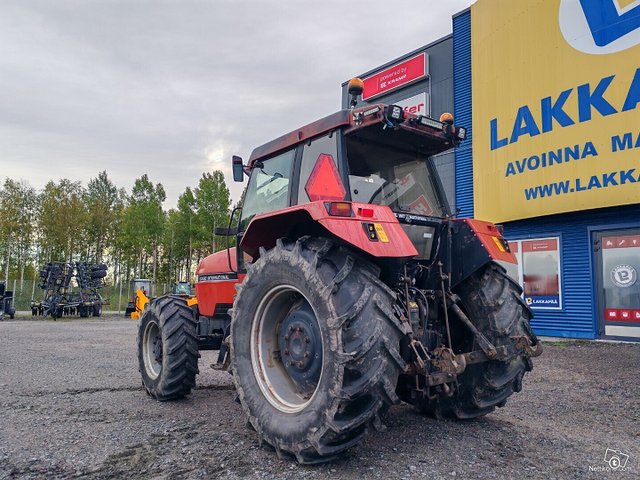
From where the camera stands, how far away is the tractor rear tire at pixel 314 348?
2.82 metres

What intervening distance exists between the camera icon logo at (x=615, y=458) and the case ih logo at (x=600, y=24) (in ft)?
30.0

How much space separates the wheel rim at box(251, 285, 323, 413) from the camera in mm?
3340

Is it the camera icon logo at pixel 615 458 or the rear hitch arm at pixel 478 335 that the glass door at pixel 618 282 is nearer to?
the camera icon logo at pixel 615 458

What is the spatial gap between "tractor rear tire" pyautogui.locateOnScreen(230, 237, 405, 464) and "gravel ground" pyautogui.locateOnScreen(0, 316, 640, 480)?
275mm

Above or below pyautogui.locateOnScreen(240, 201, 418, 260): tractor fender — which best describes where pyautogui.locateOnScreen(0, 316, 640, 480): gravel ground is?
below

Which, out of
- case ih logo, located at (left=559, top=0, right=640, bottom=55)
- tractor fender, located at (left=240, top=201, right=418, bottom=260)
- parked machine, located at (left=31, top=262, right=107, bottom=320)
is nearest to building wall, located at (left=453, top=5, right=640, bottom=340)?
case ih logo, located at (left=559, top=0, right=640, bottom=55)

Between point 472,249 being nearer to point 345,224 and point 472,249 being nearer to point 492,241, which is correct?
point 492,241

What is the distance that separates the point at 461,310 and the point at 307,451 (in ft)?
5.89

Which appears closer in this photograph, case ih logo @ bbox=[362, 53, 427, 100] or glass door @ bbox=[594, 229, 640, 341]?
glass door @ bbox=[594, 229, 640, 341]

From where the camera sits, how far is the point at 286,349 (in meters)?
3.55

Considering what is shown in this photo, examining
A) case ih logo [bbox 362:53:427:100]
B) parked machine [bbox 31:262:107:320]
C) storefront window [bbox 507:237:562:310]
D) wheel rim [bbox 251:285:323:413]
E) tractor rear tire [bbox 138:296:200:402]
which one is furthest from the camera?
parked machine [bbox 31:262:107:320]

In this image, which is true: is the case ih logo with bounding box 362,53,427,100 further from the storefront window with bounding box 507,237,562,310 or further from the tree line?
the tree line

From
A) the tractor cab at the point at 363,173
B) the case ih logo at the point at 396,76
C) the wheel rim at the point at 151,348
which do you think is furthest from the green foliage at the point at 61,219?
the tractor cab at the point at 363,173

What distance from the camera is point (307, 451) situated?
295 centimetres
